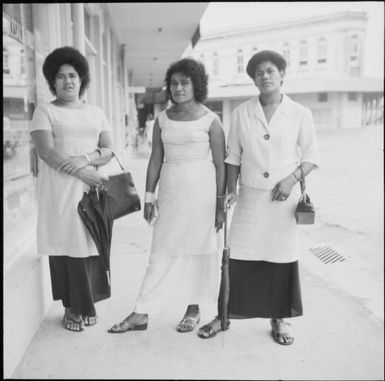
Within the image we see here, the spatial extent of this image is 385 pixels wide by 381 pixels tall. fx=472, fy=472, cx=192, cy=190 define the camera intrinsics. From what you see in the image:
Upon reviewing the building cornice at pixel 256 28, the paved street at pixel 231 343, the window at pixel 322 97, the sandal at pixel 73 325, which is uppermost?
the building cornice at pixel 256 28

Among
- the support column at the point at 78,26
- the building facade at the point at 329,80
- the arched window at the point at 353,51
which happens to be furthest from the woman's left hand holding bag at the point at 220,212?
the arched window at the point at 353,51

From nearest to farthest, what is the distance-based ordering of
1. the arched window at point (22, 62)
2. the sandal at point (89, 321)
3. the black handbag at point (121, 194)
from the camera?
the black handbag at point (121, 194) < the sandal at point (89, 321) < the arched window at point (22, 62)

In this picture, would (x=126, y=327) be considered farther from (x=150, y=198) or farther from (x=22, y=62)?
(x=22, y=62)

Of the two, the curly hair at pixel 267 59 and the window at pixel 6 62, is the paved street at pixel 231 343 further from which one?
the window at pixel 6 62

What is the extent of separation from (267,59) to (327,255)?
7.05 ft

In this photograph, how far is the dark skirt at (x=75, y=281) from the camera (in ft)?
8.07

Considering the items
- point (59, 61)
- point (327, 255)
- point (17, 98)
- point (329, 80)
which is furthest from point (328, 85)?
point (59, 61)

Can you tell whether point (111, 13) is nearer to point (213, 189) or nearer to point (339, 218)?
point (339, 218)

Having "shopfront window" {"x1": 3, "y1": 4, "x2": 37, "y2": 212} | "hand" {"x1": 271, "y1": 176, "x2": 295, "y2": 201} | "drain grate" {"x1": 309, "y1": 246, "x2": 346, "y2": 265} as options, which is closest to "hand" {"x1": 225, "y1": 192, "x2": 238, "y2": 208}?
"hand" {"x1": 271, "y1": 176, "x2": 295, "y2": 201}

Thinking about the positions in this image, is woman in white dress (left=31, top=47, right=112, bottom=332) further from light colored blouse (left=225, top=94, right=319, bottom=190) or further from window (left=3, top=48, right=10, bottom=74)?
light colored blouse (left=225, top=94, right=319, bottom=190)

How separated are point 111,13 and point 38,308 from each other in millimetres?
6434

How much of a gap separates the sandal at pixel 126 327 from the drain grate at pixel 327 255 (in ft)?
5.92

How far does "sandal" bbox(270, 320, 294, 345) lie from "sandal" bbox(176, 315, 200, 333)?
1.36 ft

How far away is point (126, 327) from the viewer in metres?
2.51
